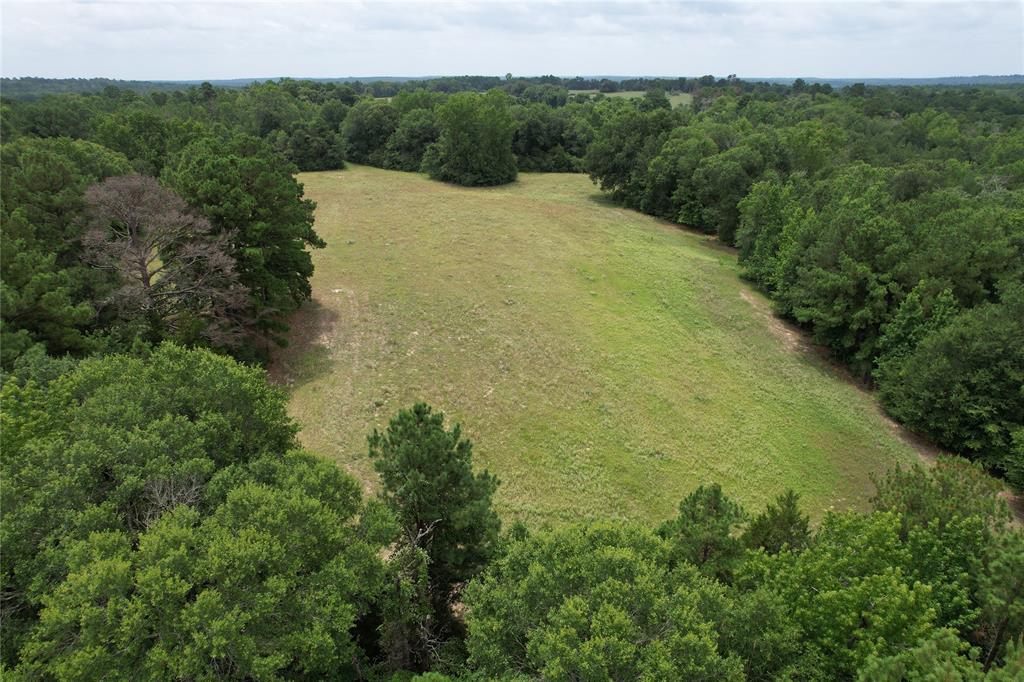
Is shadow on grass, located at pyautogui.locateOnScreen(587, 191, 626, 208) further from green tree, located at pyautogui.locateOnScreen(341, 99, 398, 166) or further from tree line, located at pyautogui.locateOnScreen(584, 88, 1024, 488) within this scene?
green tree, located at pyautogui.locateOnScreen(341, 99, 398, 166)

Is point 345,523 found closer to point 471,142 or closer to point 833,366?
point 833,366

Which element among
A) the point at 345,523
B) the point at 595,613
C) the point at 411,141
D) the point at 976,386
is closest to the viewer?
the point at 595,613

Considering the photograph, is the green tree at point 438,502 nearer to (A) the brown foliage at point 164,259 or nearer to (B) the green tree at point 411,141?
(A) the brown foliage at point 164,259

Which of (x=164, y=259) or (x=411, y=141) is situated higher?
(x=411, y=141)

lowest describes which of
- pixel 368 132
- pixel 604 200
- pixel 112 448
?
pixel 604 200

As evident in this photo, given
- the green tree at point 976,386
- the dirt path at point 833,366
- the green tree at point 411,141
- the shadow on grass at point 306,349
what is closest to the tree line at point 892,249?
the green tree at point 976,386

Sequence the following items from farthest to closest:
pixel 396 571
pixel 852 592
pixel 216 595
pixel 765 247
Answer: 1. pixel 765 247
2. pixel 396 571
3. pixel 852 592
4. pixel 216 595

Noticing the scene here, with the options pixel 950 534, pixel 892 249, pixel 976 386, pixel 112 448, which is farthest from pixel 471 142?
pixel 950 534
